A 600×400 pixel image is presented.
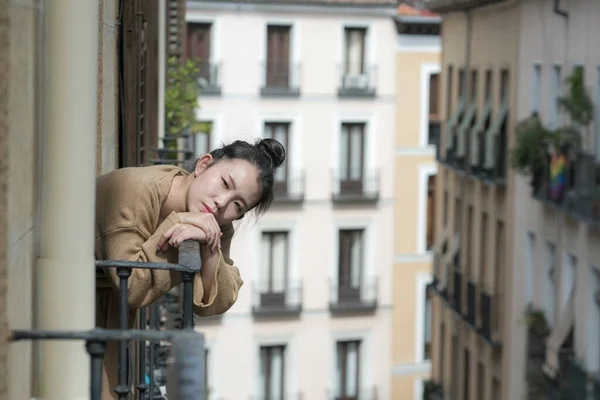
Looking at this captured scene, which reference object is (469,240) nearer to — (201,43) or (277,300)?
(277,300)

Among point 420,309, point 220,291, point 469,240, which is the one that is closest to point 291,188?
point 420,309

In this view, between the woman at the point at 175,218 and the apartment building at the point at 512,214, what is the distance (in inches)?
665

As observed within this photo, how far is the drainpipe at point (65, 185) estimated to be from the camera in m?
3.36

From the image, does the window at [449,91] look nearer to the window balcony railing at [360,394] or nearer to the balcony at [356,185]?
the balcony at [356,185]

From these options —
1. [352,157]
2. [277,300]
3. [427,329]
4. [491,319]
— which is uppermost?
[352,157]

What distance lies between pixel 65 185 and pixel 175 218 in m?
0.62

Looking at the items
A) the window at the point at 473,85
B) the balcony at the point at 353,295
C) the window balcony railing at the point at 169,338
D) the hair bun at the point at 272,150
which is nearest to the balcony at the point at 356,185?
the balcony at the point at 353,295

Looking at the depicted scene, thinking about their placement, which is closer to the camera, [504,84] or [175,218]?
[175,218]

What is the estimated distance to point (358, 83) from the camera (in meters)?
35.9

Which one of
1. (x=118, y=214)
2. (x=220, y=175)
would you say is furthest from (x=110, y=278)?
(x=220, y=175)

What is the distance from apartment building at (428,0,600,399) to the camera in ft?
73.6

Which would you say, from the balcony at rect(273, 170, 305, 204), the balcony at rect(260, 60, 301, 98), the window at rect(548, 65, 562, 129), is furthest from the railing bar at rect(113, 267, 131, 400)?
the balcony at rect(260, 60, 301, 98)

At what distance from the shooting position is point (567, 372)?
21.8 meters

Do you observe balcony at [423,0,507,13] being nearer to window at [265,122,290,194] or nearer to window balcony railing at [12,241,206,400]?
window at [265,122,290,194]
